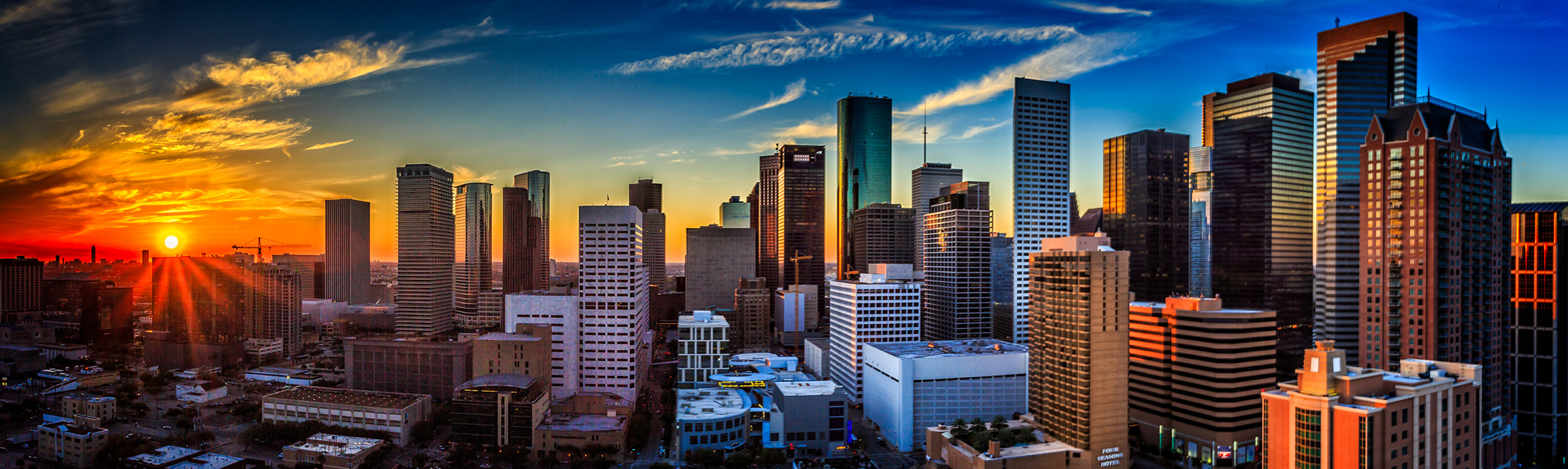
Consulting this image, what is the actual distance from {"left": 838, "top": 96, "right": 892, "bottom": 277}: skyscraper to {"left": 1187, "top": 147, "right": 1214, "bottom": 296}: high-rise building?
9062 centimetres

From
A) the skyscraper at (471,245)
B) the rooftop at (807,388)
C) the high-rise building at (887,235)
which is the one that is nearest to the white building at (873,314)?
the rooftop at (807,388)

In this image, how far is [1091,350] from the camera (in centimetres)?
5400

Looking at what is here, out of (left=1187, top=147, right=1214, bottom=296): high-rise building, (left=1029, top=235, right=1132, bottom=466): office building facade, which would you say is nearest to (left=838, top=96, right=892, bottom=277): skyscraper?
(left=1187, top=147, right=1214, bottom=296): high-rise building

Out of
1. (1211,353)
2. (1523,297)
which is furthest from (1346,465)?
(1523,297)

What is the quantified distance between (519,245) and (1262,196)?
158579mm

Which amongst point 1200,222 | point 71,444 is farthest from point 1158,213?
point 71,444

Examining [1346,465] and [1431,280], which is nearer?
[1346,465]

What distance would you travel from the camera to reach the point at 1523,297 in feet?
205

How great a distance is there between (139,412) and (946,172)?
148m

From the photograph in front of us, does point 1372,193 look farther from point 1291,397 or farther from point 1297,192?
point 1297,192

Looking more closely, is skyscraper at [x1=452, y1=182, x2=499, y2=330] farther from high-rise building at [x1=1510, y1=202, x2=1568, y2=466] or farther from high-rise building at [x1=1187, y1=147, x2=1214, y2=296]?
high-rise building at [x1=1510, y1=202, x2=1568, y2=466]

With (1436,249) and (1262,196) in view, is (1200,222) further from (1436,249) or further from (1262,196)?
(1436,249)

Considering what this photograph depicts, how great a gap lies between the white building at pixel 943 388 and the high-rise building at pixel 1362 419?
27.5m

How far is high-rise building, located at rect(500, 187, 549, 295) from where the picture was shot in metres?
182
